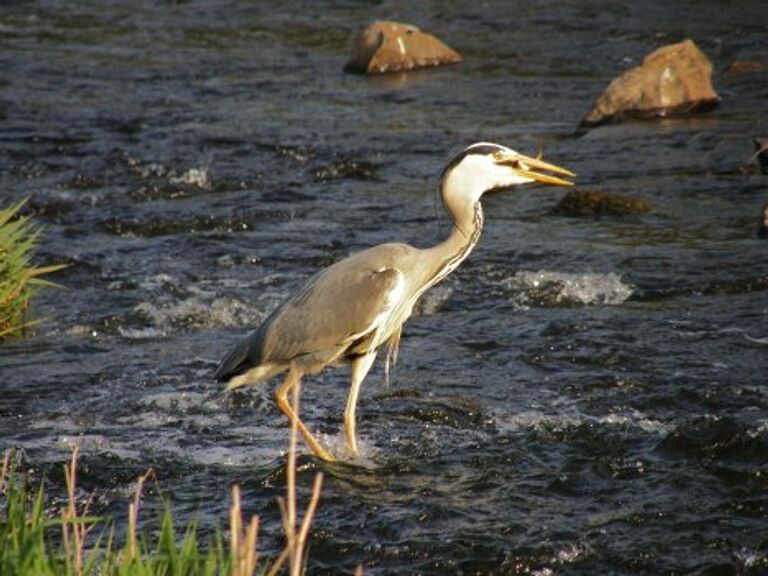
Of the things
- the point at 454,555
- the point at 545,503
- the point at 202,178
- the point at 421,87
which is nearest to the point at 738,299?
the point at 545,503

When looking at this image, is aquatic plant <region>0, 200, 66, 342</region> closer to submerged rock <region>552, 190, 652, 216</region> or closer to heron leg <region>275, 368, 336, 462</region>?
heron leg <region>275, 368, 336, 462</region>

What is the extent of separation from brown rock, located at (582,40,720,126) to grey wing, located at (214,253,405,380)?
661cm

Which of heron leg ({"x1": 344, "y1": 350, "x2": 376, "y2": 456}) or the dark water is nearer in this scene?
the dark water

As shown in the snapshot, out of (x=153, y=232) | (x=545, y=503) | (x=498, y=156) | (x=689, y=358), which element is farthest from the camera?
(x=153, y=232)

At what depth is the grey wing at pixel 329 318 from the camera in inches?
264

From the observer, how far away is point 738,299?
8695mm

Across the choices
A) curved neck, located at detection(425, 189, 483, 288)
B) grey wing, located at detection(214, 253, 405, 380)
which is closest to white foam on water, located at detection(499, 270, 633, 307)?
curved neck, located at detection(425, 189, 483, 288)

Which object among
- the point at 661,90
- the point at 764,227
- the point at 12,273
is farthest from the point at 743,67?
the point at 12,273

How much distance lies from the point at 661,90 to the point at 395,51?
3373 mm

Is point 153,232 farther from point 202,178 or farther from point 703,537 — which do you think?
point 703,537

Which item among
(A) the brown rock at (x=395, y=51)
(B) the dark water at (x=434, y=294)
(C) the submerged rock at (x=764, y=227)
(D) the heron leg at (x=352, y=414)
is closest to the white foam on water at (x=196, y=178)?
(B) the dark water at (x=434, y=294)

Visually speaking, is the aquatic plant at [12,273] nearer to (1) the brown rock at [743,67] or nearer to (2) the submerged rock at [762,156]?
(2) the submerged rock at [762,156]

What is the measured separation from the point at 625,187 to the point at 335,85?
4.66 m

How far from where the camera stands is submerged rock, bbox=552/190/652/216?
423 inches
